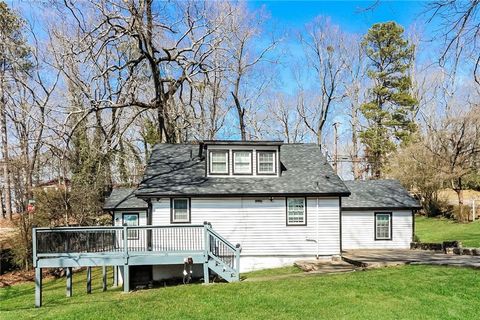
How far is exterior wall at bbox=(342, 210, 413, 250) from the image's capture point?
20.7m

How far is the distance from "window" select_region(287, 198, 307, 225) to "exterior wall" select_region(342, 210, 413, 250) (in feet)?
14.0

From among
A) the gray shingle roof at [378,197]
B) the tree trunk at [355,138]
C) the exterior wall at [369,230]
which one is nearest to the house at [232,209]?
the gray shingle roof at [378,197]

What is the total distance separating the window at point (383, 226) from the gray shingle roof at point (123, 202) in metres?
11.5

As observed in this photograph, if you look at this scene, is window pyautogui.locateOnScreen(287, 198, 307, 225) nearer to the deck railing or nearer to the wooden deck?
the wooden deck

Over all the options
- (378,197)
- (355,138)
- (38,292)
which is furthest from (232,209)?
(355,138)

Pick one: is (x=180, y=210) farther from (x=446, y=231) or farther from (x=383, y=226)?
(x=446, y=231)

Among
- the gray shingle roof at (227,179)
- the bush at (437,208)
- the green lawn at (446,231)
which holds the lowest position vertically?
the green lawn at (446,231)

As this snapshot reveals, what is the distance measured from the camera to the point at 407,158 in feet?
108

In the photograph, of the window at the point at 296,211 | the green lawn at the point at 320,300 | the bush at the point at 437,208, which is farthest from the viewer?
the bush at the point at 437,208

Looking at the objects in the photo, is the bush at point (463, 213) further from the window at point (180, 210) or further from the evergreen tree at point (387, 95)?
the window at point (180, 210)

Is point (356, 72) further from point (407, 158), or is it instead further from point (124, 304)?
point (124, 304)

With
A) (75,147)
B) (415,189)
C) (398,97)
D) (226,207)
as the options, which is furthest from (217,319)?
(398,97)

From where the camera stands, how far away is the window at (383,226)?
2084 centimetres

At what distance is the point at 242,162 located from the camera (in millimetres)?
18469
